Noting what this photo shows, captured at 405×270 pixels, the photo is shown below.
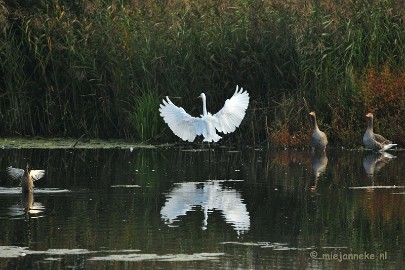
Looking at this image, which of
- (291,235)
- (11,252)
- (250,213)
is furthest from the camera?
(250,213)

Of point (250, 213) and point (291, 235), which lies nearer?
point (291, 235)

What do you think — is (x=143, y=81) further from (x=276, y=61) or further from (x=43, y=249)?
(x=43, y=249)

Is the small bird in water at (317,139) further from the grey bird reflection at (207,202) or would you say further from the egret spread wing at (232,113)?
the grey bird reflection at (207,202)

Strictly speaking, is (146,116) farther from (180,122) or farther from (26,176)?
(26,176)

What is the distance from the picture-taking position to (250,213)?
493 inches

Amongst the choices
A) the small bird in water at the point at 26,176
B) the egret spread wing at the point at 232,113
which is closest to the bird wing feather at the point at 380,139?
the egret spread wing at the point at 232,113

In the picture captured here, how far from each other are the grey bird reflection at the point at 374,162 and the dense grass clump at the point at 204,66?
1377mm

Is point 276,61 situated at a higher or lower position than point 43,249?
higher

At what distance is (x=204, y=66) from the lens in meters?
21.2

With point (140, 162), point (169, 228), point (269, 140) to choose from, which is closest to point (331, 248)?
point (169, 228)

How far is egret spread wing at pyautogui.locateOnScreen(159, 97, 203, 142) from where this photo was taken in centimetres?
1944

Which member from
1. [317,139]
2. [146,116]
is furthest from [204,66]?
[317,139]

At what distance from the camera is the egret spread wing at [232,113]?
64.1ft

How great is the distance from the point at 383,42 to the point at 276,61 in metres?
1.83
